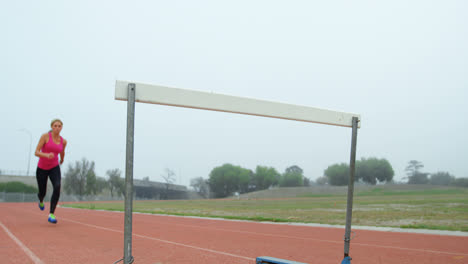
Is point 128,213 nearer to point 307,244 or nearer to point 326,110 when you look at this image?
point 326,110

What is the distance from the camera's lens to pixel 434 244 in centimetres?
682

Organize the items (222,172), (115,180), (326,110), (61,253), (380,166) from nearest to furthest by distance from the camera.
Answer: (326,110), (61,253), (115,180), (380,166), (222,172)

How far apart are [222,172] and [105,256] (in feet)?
276

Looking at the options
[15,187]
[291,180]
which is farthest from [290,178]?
[15,187]

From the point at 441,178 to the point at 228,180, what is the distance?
137ft

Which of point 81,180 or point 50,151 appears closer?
point 50,151

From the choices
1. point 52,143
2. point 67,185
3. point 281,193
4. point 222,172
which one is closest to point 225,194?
point 222,172

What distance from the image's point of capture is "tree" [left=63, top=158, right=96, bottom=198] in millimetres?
63188

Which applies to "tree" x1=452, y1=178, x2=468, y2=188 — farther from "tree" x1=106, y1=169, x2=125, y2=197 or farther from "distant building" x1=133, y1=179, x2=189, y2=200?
"tree" x1=106, y1=169, x2=125, y2=197

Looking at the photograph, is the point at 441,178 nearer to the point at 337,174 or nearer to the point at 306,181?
the point at 337,174

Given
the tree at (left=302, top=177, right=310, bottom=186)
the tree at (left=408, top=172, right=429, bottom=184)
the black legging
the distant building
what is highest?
the black legging

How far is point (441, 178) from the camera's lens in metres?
68.1

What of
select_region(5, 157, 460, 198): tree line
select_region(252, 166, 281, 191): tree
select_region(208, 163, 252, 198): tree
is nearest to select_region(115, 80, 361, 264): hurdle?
select_region(5, 157, 460, 198): tree line

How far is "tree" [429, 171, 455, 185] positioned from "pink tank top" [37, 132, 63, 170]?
220 ft
